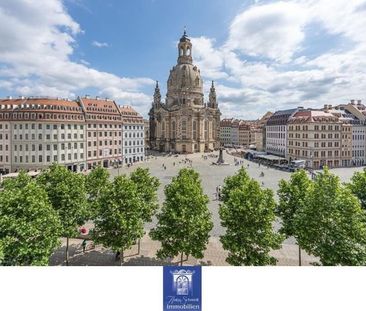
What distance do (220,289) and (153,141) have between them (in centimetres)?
13077

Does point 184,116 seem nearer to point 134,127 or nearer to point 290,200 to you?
point 134,127

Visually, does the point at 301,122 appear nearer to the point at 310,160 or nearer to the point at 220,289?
the point at 310,160

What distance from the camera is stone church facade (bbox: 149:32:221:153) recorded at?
124 m

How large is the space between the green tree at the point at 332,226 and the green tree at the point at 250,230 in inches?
68.5

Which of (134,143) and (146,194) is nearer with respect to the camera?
(146,194)

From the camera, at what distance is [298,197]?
66.6ft

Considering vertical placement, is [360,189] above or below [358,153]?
below

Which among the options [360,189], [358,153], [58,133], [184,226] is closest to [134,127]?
[58,133]

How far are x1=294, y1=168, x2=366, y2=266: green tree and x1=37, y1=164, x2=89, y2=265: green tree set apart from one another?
48.5 feet

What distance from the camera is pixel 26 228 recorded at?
14.1m

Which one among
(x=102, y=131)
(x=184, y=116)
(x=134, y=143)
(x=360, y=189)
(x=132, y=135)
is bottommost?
(x=360, y=189)

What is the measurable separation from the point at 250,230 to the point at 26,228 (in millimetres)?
12156

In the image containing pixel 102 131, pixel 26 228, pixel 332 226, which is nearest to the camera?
pixel 26 228

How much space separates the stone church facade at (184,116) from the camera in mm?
124438
